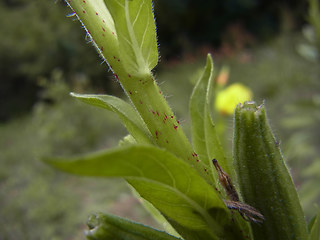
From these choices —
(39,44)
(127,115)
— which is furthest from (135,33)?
(39,44)

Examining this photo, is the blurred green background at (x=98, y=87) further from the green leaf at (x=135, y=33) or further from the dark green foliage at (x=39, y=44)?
the green leaf at (x=135, y=33)

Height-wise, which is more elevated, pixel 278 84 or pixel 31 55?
pixel 31 55

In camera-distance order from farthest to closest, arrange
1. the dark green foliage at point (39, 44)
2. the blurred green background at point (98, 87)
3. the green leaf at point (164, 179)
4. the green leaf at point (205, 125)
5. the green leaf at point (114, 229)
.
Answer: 1. the dark green foliage at point (39, 44)
2. the blurred green background at point (98, 87)
3. the green leaf at point (205, 125)
4. the green leaf at point (114, 229)
5. the green leaf at point (164, 179)

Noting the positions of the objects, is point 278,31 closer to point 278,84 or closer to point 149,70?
point 278,84

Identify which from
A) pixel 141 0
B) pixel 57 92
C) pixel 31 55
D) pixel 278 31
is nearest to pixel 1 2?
pixel 31 55

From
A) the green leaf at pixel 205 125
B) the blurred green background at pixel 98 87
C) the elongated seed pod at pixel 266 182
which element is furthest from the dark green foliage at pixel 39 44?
the elongated seed pod at pixel 266 182

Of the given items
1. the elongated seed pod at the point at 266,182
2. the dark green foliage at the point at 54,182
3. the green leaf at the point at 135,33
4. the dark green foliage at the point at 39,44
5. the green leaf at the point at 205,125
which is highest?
the dark green foliage at the point at 39,44
